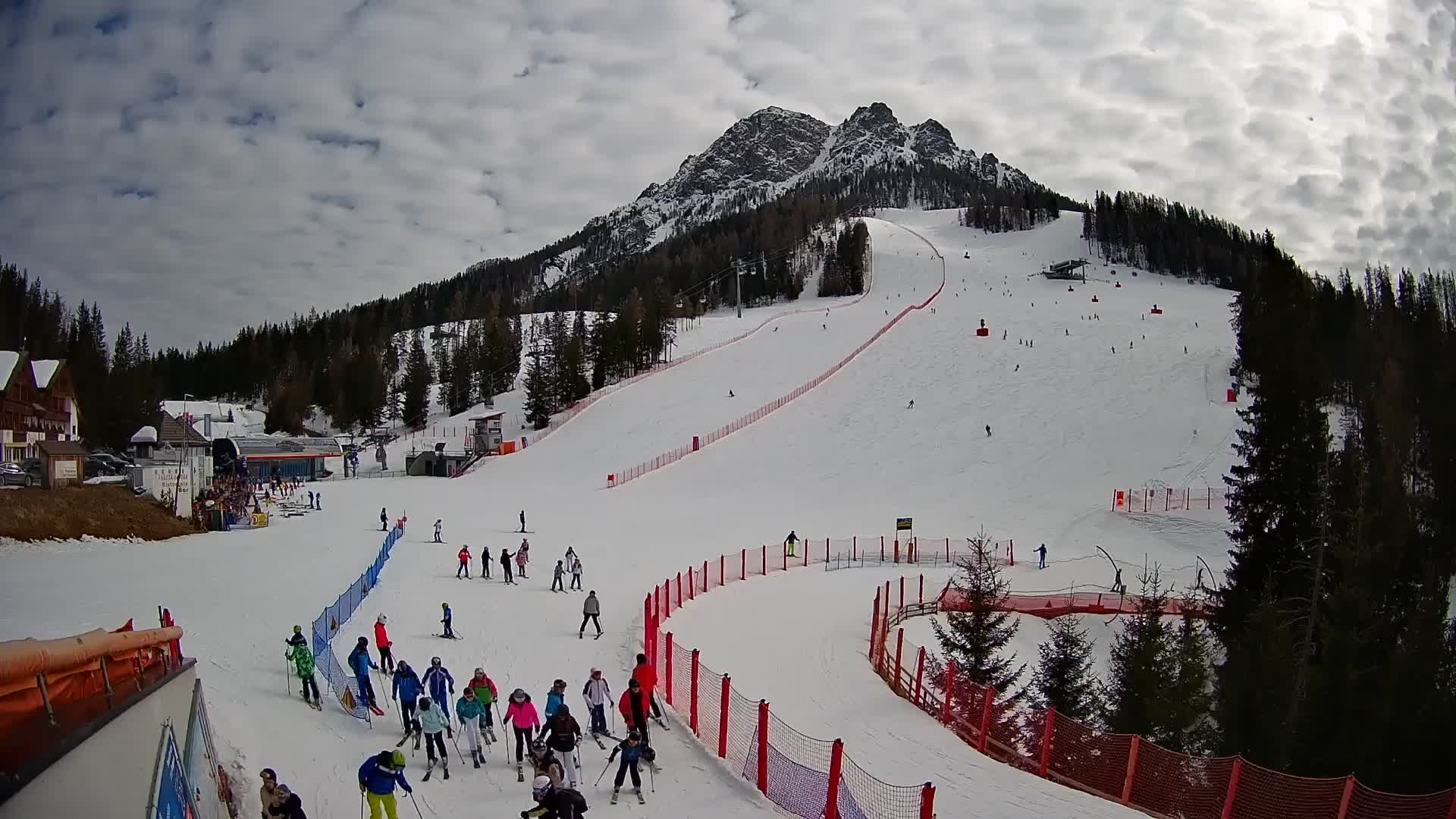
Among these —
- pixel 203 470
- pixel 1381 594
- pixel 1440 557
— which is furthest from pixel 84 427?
pixel 1440 557

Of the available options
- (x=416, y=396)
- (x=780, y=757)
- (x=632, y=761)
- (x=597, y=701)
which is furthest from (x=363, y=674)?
(x=416, y=396)

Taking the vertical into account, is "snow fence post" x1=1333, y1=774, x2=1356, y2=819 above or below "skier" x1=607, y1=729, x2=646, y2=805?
above

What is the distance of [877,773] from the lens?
38.7ft

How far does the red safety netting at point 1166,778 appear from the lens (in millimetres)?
8922

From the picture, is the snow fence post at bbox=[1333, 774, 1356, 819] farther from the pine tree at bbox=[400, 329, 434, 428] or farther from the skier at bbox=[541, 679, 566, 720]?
the pine tree at bbox=[400, 329, 434, 428]

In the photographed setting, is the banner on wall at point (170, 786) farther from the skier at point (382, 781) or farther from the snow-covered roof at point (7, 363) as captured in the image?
the snow-covered roof at point (7, 363)

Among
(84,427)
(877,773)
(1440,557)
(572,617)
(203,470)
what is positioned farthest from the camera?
(203,470)

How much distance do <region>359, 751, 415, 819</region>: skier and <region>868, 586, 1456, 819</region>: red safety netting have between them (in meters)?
8.42

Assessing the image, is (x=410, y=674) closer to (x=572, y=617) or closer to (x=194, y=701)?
(x=194, y=701)

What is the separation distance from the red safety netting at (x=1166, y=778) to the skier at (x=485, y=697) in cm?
758

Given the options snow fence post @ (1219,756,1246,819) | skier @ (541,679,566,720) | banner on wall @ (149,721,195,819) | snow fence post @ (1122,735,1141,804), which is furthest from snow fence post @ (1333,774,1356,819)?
banner on wall @ (149,721,195,819)

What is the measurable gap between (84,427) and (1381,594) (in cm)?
3934

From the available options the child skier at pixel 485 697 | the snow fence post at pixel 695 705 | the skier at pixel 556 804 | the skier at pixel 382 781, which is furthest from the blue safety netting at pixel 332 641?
the skier at pixel 556 804

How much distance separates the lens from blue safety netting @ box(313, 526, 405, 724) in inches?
524
